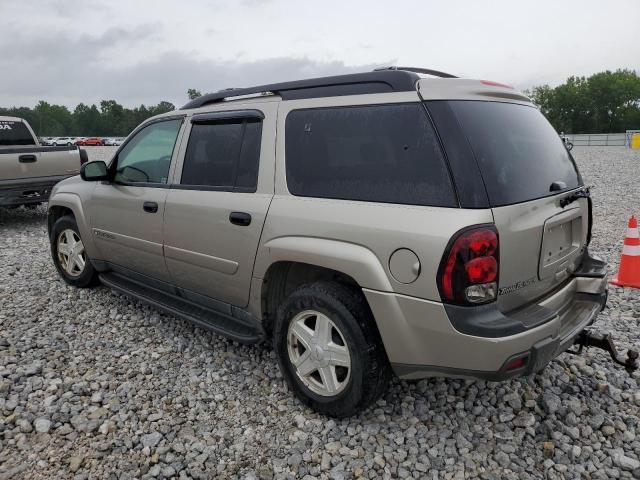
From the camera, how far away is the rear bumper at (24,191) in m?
8.04

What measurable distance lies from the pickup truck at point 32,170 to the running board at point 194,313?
4882mm

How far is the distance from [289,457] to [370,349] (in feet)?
2.38

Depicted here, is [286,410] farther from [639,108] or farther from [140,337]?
[639,108]

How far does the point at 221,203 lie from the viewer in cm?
324

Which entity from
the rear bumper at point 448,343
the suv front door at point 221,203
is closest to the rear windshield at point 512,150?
the rear bumper at point 448,343

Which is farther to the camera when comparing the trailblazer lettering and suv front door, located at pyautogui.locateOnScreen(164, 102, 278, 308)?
suv front door, located at pyautogui.locateOnScreen(164, 102, 278, 308)

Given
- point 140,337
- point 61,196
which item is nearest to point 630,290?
point 140,337

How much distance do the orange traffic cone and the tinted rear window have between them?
3458mm

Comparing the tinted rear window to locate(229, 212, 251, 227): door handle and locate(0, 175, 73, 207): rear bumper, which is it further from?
locate(0, 175, 73, 207): rear bumper

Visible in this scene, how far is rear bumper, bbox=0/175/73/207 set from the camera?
8.04 m

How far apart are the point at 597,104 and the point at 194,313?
9291 cm

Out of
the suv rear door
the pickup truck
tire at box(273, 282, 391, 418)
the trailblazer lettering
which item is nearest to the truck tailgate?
the pickup truck

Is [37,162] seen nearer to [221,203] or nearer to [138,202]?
[138,202]

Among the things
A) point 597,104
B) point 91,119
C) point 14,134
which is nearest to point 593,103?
point 597,104
